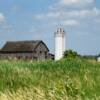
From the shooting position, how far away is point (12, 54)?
72.6 metres

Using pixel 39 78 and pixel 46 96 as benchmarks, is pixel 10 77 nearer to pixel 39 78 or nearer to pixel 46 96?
pixel 39 78

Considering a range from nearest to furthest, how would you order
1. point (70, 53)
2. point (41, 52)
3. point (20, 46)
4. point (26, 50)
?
point (70, 53) → point (26, 50) → point (41, 52) → point (20, 46)

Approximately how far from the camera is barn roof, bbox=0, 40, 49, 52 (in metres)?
70.4

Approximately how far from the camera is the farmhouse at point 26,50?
2740 inches

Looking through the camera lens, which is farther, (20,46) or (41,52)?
(20,46)

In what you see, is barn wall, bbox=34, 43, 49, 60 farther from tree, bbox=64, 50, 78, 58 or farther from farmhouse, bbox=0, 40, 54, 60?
tree, bbox=64, 50, 78, 58

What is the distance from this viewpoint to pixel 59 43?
57.6 m

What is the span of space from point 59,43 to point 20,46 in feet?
54.3

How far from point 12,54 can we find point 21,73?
195 feet

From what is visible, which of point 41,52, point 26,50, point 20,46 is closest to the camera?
point 26,50

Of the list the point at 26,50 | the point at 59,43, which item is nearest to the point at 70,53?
the point at 59,43

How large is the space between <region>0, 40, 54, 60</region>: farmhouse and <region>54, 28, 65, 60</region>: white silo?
387 inches

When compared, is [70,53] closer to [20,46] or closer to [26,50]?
[26,50]

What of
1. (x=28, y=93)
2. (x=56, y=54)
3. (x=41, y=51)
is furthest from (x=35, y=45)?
(x=28, y=93)
